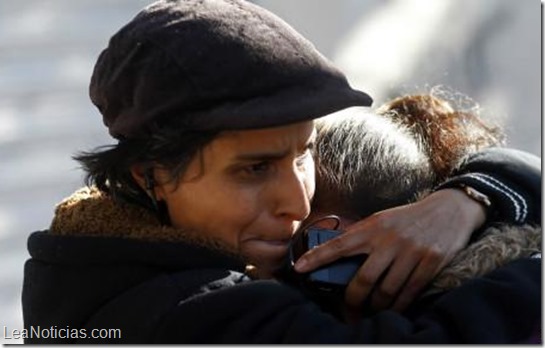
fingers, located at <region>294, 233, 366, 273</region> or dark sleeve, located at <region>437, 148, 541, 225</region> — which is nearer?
fingers, located at <region>294, 233, 366, 273</region>

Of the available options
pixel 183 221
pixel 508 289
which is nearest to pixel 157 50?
pixel 183 221

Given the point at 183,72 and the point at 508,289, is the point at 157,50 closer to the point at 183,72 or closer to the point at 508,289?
the point at 183,72

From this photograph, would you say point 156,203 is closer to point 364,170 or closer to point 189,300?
point 189,300

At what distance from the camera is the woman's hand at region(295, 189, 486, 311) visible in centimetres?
180

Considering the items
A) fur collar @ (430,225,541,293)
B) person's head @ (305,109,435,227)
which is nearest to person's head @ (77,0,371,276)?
person's head @ (305,109,435,227)

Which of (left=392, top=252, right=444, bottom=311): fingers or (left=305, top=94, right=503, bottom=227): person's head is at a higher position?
(left=305, top=94, right=503, bottom=227): person's head

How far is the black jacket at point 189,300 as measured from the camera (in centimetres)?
164

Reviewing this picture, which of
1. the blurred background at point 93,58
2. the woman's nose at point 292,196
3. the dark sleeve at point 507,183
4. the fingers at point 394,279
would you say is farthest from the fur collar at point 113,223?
the blurred background at point 93,58

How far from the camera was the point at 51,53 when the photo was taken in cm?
448

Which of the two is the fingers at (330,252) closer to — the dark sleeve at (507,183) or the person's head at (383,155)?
the person's head at (383,155)

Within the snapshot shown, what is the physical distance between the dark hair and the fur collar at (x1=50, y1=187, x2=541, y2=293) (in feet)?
0.10

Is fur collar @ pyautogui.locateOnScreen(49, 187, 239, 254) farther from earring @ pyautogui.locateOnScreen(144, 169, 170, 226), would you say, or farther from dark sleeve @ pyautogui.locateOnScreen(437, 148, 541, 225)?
dark sleeve @ pyautogui.locateOnScreen(437, 148, 541, 225)

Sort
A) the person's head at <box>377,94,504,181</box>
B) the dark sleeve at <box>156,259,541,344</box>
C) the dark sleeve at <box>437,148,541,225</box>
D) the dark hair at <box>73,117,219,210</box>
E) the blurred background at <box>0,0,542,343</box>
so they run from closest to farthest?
the dark sleeve at <box>156,259,541,344</box> < the dark hair at <box>73,117,219,210</box> < the dark sleeve at <box>437,148,541,225</box> < the person's head at <box>377,94,504,181</box> < the blurred background at <box>0,0,542,343</box>

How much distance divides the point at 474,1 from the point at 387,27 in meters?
0.35
